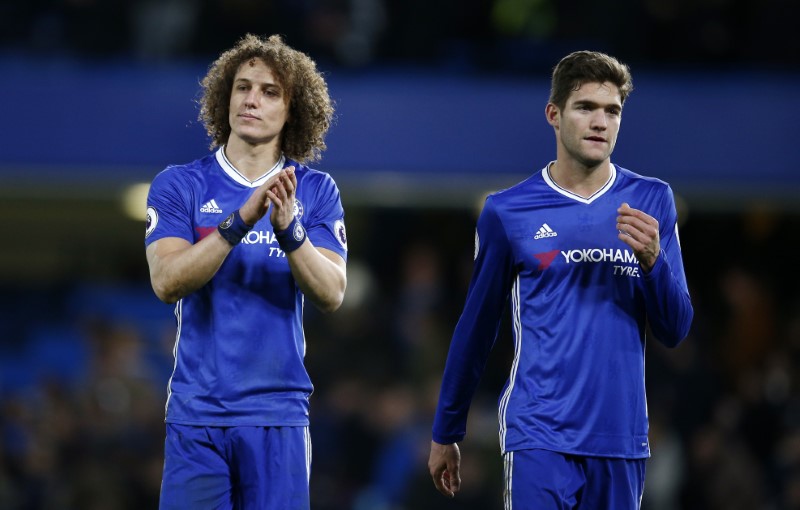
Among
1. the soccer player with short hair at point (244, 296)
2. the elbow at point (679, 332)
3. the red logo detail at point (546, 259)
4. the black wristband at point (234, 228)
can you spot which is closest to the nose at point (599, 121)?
the red logo detail at point (546, 259)

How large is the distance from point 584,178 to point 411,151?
6.47m

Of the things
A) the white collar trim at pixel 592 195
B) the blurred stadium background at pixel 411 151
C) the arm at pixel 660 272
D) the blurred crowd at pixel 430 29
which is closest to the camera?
the arm at pixel 660 272

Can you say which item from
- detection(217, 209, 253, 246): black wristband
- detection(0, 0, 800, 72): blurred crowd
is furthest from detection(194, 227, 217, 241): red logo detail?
detection(0, 0, 800, 72): blurred crowd

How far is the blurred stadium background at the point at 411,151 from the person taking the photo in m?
10.4

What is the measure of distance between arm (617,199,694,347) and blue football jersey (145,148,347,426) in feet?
3.55

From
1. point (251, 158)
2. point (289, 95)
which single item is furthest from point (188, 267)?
point (289, 95)

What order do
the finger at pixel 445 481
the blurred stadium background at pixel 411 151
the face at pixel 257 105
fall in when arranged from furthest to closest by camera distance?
the blurred stadium background at pixel 411 151 → the finger at pixel 445 481 → the face at pixel 257 105

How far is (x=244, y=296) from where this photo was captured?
4566 mm

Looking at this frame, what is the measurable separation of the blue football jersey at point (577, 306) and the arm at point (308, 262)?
0.51m

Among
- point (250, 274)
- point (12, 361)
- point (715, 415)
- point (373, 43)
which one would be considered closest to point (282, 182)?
point (250, 274)

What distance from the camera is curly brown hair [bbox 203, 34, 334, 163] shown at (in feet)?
15.9

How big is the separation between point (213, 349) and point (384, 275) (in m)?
8.30

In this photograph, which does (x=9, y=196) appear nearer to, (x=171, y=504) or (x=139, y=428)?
(x=139, y=428)

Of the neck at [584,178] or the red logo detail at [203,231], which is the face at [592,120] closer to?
the neck at [584,178]
